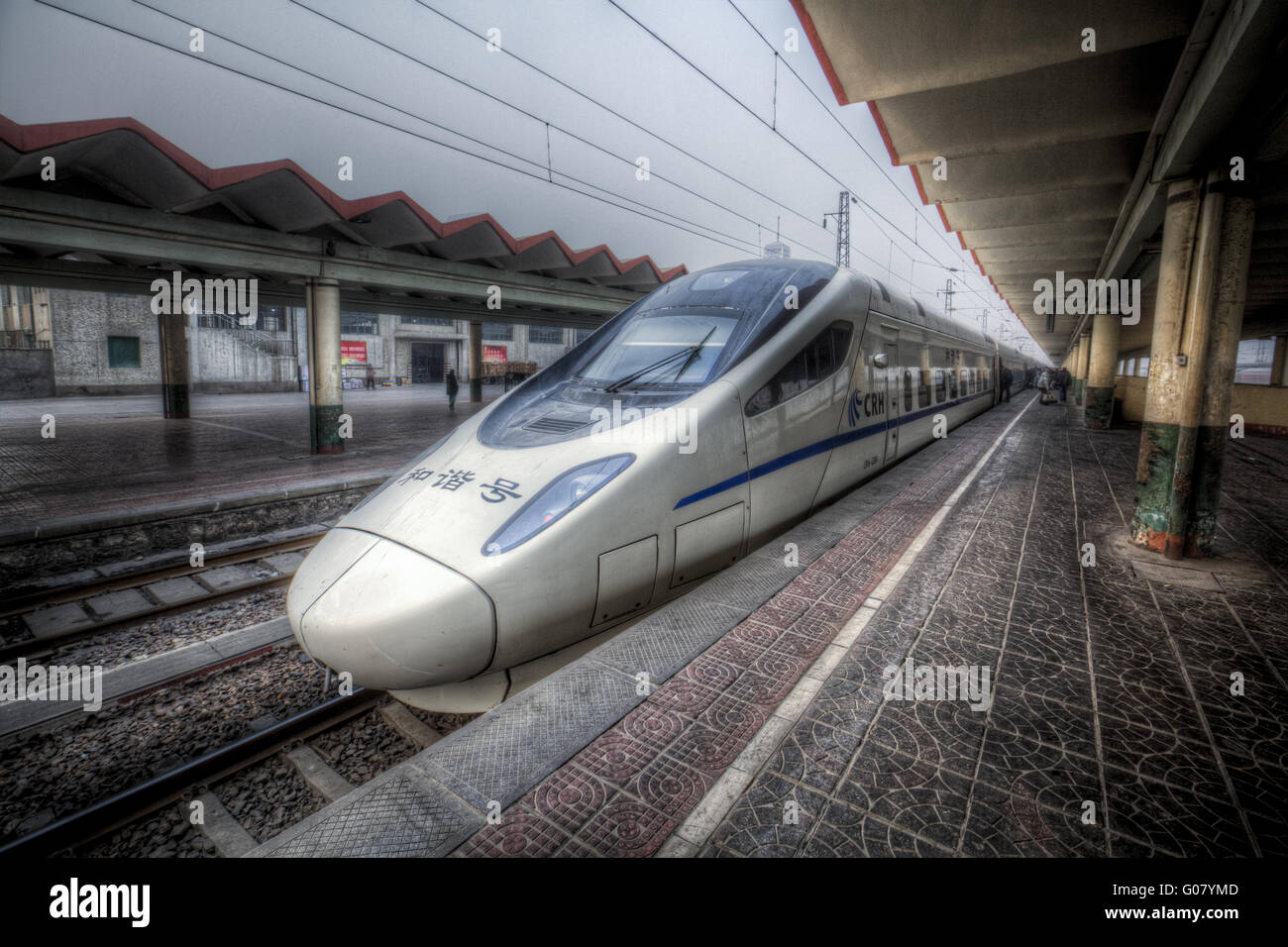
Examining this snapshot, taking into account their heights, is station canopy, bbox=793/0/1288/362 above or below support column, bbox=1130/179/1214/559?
above

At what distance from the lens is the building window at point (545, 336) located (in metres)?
54.2

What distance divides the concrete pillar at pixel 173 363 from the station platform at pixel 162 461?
560 mm

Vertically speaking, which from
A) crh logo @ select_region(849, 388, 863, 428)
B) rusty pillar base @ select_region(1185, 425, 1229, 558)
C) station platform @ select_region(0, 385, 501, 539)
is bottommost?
station platform @ select_region(0, 385, 501, 539)

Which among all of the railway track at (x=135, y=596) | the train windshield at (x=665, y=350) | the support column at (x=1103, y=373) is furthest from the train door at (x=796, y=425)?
the support column at (x=1103, y=373)

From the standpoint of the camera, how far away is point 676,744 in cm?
256

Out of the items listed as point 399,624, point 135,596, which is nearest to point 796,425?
point 399,624

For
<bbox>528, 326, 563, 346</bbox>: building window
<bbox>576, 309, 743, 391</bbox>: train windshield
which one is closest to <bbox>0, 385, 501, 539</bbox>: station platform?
<bbox>576, 309, 743, 391</bbox>: train windshield

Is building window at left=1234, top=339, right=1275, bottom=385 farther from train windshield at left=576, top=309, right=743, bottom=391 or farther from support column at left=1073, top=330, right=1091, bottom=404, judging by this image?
train windshield at left=576, top=309, right=743, bottom=391

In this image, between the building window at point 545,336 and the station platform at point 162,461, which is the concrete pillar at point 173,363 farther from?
the building window at point 545,336

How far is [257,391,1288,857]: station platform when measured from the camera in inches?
82.7

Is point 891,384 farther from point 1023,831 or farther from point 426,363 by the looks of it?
point 426,363

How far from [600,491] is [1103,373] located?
1863 centimetres

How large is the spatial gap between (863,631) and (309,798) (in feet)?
11.0

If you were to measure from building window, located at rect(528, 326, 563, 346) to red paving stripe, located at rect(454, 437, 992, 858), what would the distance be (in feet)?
171
